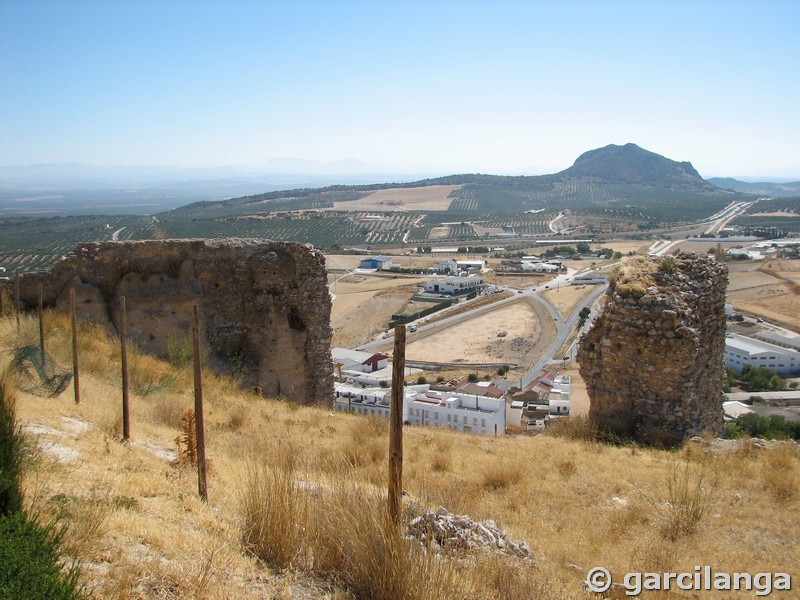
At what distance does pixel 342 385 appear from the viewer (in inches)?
1177

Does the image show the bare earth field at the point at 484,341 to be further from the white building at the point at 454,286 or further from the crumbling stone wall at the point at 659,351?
the crumbling stone wall at the point at 659,351

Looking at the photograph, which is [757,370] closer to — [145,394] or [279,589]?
[145,394]

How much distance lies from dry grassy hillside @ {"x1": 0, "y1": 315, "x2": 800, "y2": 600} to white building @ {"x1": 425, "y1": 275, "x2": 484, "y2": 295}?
54.0 meters

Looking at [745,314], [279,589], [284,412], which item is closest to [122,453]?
[279,589]

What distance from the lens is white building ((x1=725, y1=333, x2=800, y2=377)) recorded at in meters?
38.2

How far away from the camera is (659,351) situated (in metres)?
9.89

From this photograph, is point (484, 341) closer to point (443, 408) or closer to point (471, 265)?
point (443, 408)

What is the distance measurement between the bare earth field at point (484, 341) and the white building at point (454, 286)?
10.2 meters

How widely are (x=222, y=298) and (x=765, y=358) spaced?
3813 centimetres

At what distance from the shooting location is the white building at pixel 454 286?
64625 millimetres

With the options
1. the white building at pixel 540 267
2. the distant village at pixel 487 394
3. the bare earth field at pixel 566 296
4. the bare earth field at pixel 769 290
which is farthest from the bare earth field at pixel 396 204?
the distant village at pixel 487 394

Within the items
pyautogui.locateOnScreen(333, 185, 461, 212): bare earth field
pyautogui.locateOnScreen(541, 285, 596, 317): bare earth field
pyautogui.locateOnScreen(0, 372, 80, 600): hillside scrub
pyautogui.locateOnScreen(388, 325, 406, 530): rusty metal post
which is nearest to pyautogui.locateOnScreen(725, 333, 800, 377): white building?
pyautogui.locateOnScreen(541, 285, 596, 317): bare earth field

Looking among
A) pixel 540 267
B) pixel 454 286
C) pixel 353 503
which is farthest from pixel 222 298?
pixel 540 267

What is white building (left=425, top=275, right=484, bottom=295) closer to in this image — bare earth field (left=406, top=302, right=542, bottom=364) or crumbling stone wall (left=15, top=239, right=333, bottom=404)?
bare earth field (left=406, top=302, right=542, bottom=364)
